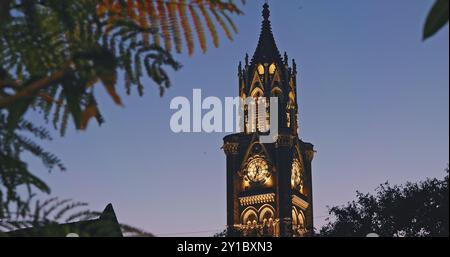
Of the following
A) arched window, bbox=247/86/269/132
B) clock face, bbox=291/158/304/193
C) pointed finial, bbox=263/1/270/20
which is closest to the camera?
arched window, bbox=247/86/269/132

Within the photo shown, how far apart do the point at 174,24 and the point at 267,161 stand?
126415 mm

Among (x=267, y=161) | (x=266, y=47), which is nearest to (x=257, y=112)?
(x=267, y=161)

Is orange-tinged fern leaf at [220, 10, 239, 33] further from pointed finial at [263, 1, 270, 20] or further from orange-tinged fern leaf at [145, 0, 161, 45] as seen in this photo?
pointed finial at [263, 1, 270, 20]

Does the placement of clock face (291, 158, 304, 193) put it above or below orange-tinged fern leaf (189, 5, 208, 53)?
above

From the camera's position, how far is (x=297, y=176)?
13375cm

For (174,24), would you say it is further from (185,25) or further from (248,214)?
(248,214)

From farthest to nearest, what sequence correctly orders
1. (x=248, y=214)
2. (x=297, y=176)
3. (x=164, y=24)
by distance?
(x=297, y=176) < (x=248, y=214) < (x=164, y=24)

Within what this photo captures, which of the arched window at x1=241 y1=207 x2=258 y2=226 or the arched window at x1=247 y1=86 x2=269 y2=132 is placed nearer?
the arched window at x1=241 y1=207 x2=258 y2=226

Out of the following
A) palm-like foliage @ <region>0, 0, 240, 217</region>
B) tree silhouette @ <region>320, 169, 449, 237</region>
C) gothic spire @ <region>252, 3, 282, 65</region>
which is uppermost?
gothic spire @ <region>252, 3, 282, 65</region>

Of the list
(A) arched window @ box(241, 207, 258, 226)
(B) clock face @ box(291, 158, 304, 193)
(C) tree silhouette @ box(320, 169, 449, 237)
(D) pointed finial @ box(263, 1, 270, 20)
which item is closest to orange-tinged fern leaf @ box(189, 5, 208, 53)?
(C) tree silhouette @ box(320, 169, 449, 237)

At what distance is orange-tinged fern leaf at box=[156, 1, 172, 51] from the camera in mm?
4617
